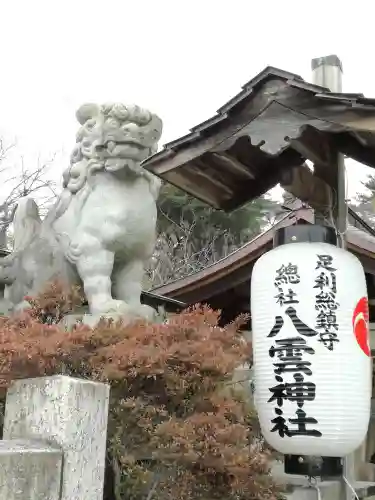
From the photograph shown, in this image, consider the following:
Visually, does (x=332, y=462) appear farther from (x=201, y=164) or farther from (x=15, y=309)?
(x=15, y=309)

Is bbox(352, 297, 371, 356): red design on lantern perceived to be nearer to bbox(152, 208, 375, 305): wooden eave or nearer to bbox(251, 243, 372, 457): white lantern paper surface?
bbox(251, 243, 372, 457): white lantern paper surface

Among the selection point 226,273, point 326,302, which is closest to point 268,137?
point 326,302

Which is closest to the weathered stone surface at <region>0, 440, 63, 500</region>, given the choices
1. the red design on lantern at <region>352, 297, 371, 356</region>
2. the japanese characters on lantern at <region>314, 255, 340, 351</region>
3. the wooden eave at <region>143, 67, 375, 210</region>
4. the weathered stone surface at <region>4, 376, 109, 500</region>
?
the weathered stone surface at <region>4, 376, 109, 500</region>

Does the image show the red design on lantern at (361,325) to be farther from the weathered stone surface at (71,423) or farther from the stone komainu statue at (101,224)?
the stone komainu statue at (101,224)

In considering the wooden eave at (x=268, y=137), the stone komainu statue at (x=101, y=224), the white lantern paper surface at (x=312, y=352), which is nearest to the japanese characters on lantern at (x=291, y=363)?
the white lantern paper surface at (x=312, y=352)

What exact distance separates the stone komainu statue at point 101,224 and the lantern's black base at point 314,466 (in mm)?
1888

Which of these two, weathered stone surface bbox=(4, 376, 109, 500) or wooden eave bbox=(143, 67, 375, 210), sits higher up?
wooden eave bbox=(143, 67, 375, 210)

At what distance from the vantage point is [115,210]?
4.97 metres

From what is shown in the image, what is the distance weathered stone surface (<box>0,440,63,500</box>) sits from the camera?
2.51m

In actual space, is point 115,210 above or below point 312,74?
below

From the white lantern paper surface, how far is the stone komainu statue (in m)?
1.61

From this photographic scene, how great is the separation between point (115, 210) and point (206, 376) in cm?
181

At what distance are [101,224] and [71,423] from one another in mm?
2448

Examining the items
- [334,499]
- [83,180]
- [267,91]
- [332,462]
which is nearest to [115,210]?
[83,180]
